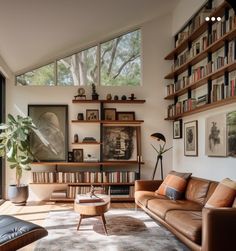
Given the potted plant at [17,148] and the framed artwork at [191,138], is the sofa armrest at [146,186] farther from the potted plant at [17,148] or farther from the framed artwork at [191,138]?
the potted plant at [17,148]

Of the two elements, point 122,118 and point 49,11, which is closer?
point 49,11

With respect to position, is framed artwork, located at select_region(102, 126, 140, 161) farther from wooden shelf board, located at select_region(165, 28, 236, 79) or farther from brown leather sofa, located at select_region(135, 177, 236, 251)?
brown leather sofa, located at select_region(135, 177, 236, 251)

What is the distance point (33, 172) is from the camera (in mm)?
7082

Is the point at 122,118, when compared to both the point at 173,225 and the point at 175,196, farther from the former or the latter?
the point at 173,225

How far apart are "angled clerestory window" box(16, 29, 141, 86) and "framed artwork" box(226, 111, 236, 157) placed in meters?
3.16

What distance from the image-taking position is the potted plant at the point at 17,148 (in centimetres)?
645

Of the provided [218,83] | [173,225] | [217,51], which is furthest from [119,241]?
[217,51]

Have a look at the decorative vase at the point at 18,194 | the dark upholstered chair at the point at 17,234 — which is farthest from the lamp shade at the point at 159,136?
the dark upholstered chair at the point at 17,234

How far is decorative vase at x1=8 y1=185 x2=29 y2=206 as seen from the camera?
21.2ft

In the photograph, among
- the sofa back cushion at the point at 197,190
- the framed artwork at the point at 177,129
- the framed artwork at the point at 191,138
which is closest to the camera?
the sofa back cushion at the point at 197,190

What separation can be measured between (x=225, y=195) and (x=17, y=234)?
6.73ft

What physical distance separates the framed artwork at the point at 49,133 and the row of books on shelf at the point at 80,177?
0.34 meters

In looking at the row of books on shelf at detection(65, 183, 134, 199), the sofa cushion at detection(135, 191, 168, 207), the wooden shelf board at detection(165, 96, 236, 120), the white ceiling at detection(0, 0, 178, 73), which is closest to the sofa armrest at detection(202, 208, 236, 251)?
the wooden shelf board at detection(165, 96, 236, 120)

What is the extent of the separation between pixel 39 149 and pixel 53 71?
1.68 meters
